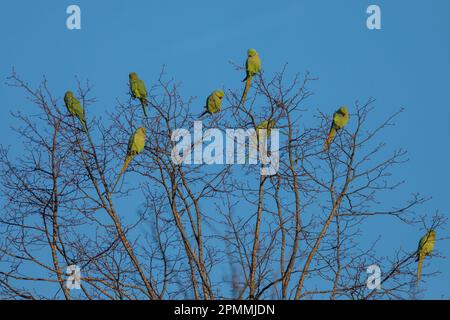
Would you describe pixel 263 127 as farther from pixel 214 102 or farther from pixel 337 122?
pixel 214 102

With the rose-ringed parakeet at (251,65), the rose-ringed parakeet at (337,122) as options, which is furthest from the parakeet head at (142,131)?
the rose-ringed parakeet at (251,65)

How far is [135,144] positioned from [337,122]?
86.0 inches

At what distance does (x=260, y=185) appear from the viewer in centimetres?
975

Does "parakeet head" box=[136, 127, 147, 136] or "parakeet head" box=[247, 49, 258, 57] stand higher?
"parakeet head" box=[247, 49, 258, 57]

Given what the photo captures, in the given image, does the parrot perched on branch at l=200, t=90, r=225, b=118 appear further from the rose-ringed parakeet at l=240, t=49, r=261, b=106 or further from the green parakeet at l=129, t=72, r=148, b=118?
A: the green parakeet at l=129, t=72, r=148, b=118

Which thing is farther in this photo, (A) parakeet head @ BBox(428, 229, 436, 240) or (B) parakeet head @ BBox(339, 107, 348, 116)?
(B) parakeet head @ BBox(339, 107, 348, 116)

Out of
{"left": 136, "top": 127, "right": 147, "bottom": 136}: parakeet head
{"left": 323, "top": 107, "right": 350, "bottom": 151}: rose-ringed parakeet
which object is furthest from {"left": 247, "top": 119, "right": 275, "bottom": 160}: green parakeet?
{"left": 136, "top": 127, "right": 147, "bottom": 136}: parakeet head

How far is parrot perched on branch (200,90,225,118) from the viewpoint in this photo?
10.9 meters

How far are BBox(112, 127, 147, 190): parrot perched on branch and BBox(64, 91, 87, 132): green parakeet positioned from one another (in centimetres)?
46

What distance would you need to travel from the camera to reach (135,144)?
9898 mm

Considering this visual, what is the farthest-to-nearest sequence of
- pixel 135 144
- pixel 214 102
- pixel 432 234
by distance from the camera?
pixel 214 102 → pixel 432 234 → pixel 135 144

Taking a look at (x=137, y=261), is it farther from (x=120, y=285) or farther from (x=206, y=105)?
(x=206, y=105)

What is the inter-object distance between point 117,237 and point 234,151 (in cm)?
133

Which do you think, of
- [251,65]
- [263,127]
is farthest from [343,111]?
[263,127]
